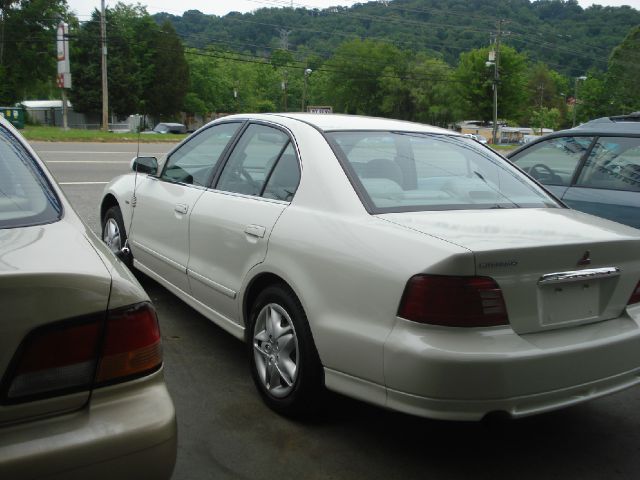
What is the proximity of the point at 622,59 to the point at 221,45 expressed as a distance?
4279cm

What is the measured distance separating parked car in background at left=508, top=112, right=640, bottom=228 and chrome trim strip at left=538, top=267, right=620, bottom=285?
217cm

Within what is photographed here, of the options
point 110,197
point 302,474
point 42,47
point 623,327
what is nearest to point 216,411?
point 302,474

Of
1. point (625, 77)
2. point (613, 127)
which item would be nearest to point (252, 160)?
point (613, 127)

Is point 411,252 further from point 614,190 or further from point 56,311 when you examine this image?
point 614,190

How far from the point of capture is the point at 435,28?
7712cm

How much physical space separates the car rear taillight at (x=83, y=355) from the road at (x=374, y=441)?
3.50 ft

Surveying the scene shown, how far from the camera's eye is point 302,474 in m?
2.83

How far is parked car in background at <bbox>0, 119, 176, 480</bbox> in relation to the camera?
1.66 m

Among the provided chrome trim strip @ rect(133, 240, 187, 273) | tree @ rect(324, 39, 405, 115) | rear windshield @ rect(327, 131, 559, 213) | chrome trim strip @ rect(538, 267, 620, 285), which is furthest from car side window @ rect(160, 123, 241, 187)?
tree @ rect(324, 39, 405, 115)

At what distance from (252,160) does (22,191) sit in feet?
5.82

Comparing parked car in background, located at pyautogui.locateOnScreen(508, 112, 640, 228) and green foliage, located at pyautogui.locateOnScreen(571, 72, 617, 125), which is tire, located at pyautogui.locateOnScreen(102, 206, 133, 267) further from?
green foliage, located at pyautogui.locateOnScreen(571, 72, 617, 125)

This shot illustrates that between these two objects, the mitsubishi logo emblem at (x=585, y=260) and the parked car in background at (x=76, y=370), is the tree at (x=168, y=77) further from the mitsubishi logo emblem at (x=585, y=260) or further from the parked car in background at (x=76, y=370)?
the parked car in background at (x=76, y=370)

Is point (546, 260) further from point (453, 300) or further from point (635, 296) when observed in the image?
point (635, 296)

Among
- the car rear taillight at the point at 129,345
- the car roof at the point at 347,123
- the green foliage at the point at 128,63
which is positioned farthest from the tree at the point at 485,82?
the car rear taillight at the point at 129,345
